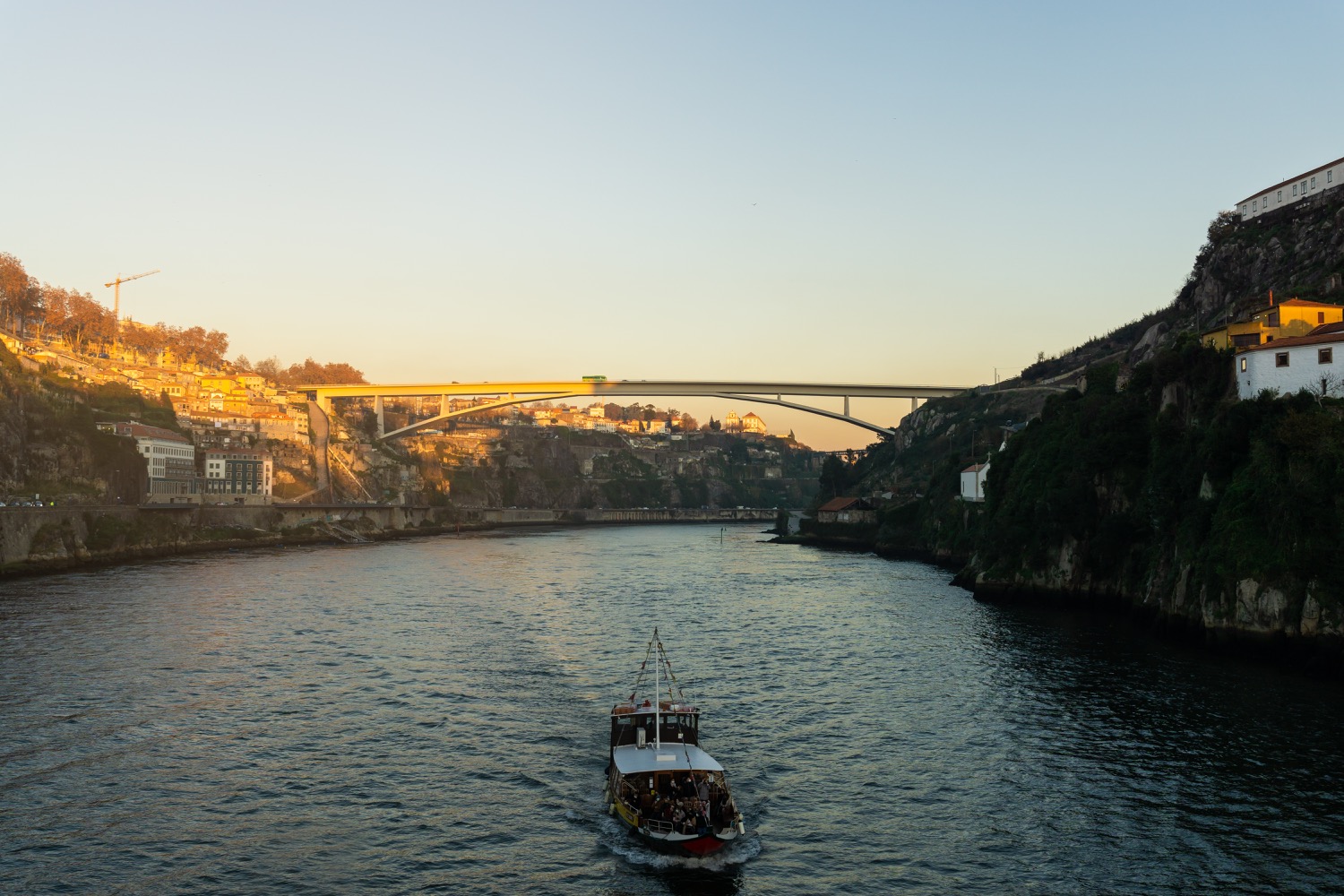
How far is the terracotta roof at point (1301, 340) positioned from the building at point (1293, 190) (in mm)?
45168

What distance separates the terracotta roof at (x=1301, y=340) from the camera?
1948 inches

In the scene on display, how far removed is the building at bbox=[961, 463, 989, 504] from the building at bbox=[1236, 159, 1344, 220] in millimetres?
36897

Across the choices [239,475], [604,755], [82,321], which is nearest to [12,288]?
[82,321]

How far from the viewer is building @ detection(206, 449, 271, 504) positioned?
152750mm

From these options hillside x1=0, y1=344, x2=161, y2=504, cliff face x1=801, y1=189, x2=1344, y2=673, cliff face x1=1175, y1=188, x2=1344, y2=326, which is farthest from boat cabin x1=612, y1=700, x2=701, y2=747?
hillside x1=0, y1=344, x2=161, y2=504

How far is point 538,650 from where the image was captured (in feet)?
176

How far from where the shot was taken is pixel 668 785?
92.2 ft

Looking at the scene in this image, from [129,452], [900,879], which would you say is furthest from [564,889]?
[129,452]

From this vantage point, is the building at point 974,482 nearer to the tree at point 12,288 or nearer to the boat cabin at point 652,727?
the boat cabin at point 652,727

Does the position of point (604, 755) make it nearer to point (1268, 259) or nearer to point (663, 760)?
point (663, 760)

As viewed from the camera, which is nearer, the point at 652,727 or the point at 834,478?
the point at 652,727

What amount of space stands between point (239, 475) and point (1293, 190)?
148 meters

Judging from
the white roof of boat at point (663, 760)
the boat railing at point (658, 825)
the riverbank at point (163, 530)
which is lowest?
the boat railing at point (658, 825)

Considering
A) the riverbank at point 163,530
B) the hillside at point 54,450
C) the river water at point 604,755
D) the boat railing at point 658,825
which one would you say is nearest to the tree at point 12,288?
the hillside at point 54,450
